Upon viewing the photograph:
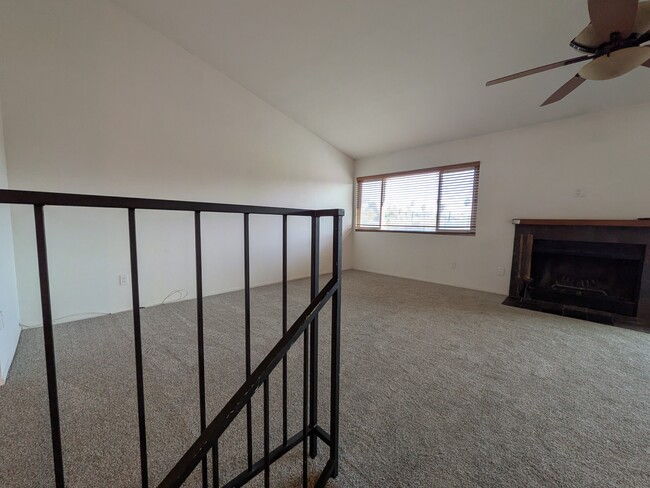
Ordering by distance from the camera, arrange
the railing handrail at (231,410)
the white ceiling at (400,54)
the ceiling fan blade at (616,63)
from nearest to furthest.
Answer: the railing handrail at (231,410)
the ceiling fan blade at (616,63)
the white ceiling at (400,54)

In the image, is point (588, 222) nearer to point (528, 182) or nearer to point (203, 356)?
point (528, 182)

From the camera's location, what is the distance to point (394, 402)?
152 cm

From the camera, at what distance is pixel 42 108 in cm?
235

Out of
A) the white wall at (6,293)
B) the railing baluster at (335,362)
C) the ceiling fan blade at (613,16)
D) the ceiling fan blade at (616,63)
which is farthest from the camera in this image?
the white wall at (6,293)

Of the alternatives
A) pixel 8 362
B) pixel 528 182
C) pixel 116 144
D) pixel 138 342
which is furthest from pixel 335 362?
pixel 528 182

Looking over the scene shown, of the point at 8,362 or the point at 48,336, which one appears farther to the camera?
the point at 8,362

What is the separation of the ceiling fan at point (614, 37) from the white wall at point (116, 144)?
336cm

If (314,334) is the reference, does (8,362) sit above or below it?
below

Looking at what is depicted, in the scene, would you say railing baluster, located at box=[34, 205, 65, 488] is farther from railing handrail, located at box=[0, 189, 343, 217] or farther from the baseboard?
the baseboard

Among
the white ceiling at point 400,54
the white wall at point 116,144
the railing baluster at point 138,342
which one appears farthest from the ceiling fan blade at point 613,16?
the white wall at point 116,144

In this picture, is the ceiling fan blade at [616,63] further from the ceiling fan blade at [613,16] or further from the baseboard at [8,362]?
the baseboard at [8,362]

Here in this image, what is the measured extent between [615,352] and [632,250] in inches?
55.7

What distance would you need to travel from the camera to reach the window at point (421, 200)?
4.00 metres

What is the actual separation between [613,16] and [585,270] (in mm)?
2930
